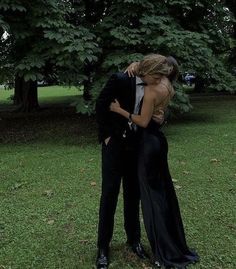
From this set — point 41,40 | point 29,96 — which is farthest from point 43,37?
point 29,96

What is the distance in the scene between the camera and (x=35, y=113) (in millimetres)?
17875

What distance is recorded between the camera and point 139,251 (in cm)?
454

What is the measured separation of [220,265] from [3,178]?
428 centimetres

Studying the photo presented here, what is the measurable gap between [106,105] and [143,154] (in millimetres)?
516

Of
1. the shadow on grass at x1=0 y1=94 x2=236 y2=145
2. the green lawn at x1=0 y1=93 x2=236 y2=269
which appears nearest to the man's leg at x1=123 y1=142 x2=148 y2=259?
the green lawn at x1=0 y1=93 x2=236 y2=269

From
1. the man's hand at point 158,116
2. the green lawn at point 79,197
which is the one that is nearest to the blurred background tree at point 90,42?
the green lawn at point 79,197

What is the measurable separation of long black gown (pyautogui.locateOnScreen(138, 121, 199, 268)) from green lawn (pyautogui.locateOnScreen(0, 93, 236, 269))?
0.24 metres

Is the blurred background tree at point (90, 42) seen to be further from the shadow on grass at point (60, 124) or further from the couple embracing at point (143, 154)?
the couple embracing at point (143, 154)

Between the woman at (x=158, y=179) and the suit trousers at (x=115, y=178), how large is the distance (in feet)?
0.42

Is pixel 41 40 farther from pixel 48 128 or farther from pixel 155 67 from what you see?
pixel 155 67

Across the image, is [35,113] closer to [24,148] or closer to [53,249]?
[24,148]

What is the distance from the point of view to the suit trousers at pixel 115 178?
4234 mm

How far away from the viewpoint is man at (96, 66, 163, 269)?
415 cm

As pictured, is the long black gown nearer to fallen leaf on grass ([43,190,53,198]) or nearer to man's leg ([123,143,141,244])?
man's leg ([123,143,141,244])
